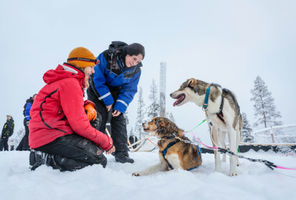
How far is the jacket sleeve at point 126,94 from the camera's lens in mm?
2914

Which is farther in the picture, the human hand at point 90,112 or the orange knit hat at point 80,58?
the human hand at point 90,112

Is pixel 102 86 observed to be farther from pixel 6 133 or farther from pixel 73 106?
pixel 6 133

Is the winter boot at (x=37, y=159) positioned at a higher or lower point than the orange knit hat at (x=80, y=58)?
lower

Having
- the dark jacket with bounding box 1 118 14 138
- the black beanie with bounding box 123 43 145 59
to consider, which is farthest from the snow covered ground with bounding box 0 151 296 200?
the dark jacket with bounding box 1 118 14 138

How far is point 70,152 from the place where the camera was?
1729mm

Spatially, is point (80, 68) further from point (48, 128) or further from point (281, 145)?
point (281, 145)

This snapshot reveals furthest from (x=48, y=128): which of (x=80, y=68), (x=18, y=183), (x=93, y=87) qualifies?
(x=93, y=87)

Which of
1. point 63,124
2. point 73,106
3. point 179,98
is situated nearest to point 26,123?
point 63,124

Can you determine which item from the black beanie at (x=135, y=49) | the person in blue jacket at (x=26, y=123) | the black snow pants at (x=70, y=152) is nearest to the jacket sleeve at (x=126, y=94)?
the black beanie at (x=135, y=49)

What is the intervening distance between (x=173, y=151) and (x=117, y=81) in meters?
1.50

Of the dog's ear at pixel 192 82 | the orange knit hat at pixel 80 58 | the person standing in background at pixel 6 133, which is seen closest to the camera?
the orange knit hat at pixel 80 58

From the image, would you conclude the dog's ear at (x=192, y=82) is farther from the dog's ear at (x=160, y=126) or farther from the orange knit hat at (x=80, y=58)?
the orange knit hat at (x=80, y=58)

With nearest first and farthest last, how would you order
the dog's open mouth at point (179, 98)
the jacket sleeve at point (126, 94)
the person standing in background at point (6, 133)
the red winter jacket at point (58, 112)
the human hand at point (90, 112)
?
the red winter jacket at point (58, 112) < the human hand at point (90, 112) < the dog's open mouth at point (179, 98) < the jacket sleeve at point (126, 94) < the person standing in background at point (6, 133)

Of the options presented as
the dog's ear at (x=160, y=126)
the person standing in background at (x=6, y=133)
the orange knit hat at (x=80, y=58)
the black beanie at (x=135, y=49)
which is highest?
the black beanie at (x=135, y=49)
